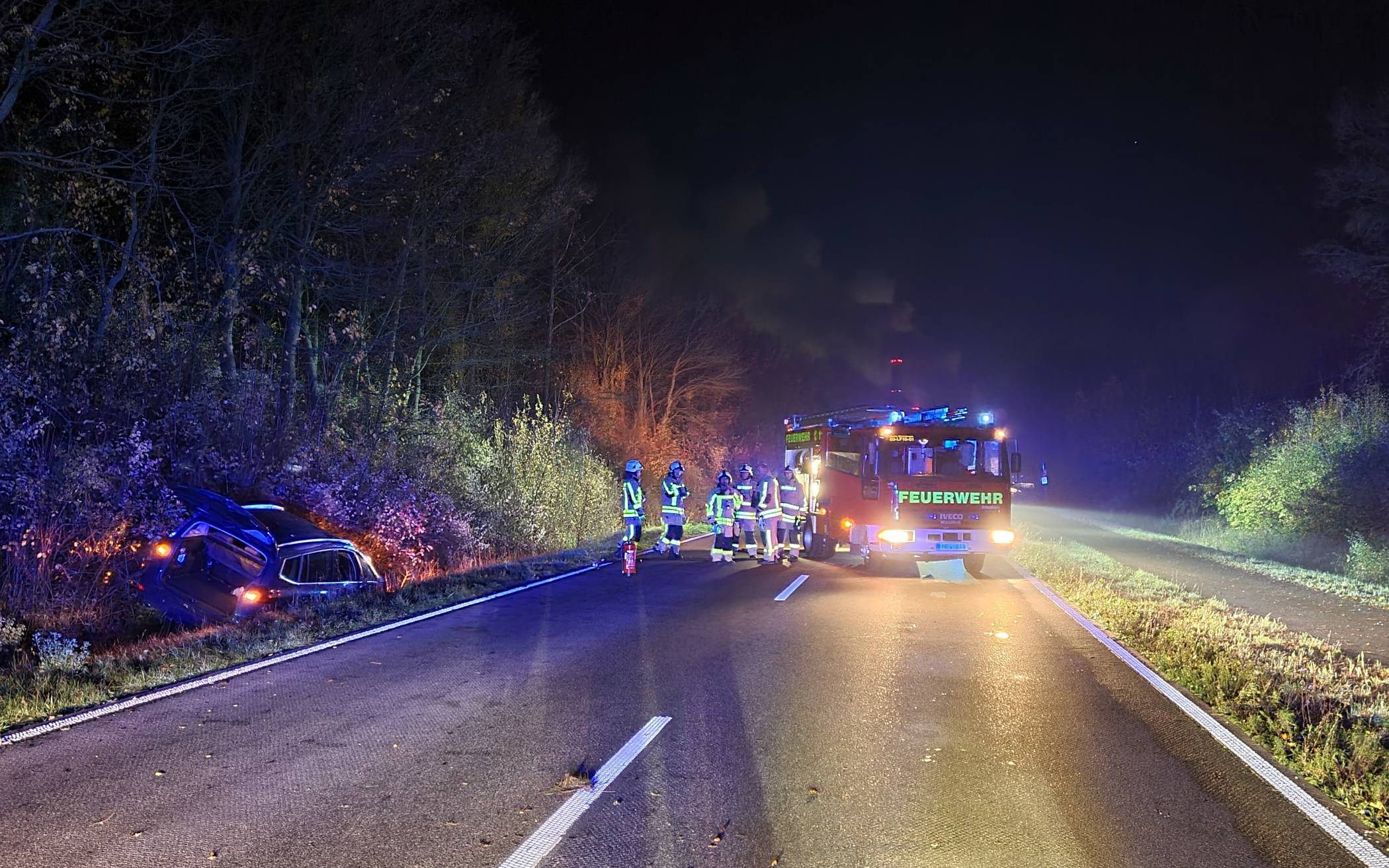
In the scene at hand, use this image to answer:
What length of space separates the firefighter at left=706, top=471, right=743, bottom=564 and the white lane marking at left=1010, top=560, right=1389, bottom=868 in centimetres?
804

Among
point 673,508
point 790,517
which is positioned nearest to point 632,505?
point 673,508

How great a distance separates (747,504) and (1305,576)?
30.7ft

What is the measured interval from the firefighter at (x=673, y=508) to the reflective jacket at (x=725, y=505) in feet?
1.84

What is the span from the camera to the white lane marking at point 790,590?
1180 centimetres

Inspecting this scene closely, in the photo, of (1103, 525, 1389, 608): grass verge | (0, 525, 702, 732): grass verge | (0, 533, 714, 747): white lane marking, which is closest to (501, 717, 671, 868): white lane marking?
(0, 533, 714, 747): white lane marking

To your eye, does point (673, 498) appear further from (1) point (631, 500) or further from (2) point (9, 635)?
(2) point (9, 635)

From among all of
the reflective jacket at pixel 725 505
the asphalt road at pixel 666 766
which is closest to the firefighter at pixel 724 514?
the reflective jacket at pixel 725 505

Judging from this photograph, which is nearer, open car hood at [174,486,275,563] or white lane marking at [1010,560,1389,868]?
white lane marking at [1010,560,1389,868]

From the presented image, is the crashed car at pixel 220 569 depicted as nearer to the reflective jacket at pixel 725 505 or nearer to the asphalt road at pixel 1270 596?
the reflective jacket at pixel 725 505

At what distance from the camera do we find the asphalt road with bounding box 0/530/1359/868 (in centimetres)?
409

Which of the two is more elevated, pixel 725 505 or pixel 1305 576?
pixel 725 505

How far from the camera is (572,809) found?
447 cm

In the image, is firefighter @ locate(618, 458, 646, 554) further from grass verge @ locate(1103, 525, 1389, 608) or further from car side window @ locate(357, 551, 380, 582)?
grass verge @ locate(1103, 525, 1389, 608)

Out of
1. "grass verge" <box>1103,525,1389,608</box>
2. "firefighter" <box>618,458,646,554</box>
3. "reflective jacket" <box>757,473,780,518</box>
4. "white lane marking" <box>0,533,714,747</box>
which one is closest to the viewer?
"white lane marking" <box>0,533,714,747</box>
